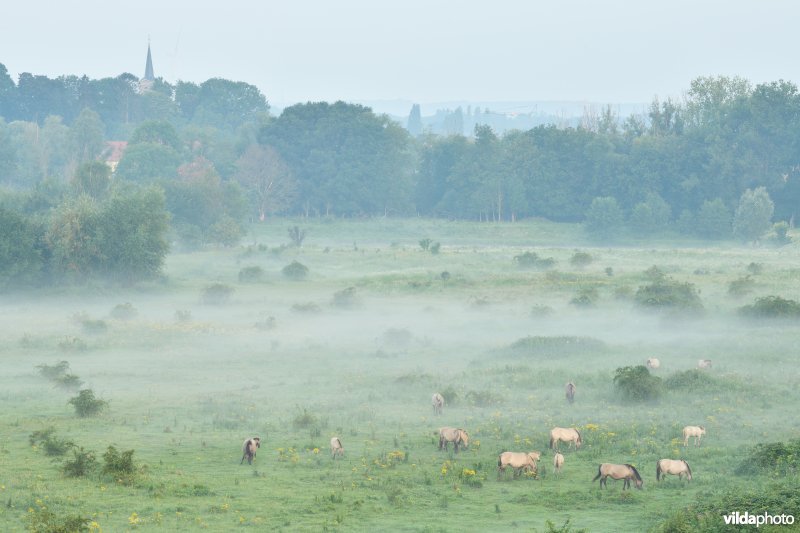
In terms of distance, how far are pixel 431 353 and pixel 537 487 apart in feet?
81.5

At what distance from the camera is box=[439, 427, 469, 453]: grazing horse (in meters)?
28.5

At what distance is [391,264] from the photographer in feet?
286

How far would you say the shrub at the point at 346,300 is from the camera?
64938 mm

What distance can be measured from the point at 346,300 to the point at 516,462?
1575 inches

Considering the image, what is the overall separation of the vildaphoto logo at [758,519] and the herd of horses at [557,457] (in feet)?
15.5

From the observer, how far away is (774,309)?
51.1m

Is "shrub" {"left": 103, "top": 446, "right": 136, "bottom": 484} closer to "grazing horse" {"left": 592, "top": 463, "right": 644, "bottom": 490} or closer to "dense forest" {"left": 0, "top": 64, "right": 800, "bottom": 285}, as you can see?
"grazing horse" {"left": 592, "top": 463, "right": 644, "bottom": 490}

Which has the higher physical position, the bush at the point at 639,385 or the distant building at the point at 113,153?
the distant building at the point at 113,153

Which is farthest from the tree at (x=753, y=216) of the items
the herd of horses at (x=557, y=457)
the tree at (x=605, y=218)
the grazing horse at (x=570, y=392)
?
the herd of horses at (x=557, y=457)

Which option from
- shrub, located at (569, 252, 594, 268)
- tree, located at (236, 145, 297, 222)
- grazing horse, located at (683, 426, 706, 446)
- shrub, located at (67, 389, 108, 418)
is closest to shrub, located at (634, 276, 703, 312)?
shrub, located at (569, 252, 594, 268)

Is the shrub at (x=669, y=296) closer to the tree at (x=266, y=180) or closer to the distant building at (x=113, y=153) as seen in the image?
the tree at (x=266, y=180)

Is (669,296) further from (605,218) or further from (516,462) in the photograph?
(605,218)

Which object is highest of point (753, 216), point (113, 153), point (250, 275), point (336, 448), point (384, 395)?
point (113, 153)

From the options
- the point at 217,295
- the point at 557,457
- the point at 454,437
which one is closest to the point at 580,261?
the point at 217,295
